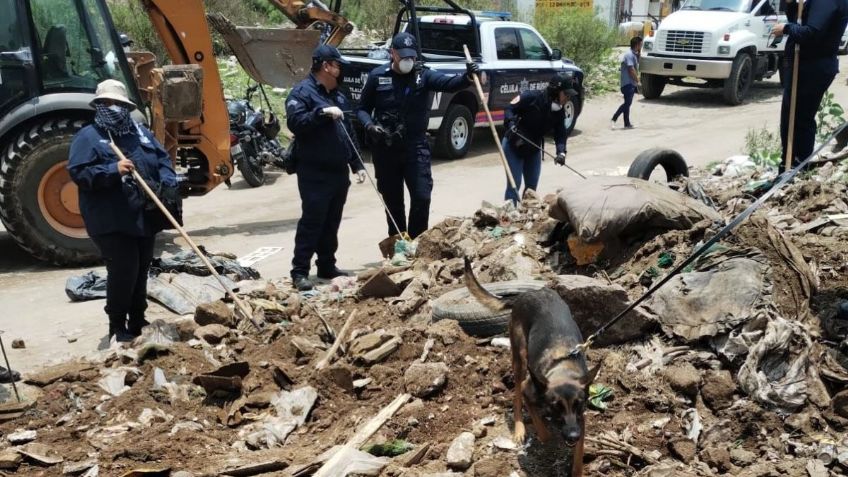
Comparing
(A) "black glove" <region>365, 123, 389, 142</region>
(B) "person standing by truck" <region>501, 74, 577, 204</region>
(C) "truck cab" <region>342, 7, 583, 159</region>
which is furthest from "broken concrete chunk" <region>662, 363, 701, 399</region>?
(C) "truck cab" <region>342, 7, 583, 159</region>

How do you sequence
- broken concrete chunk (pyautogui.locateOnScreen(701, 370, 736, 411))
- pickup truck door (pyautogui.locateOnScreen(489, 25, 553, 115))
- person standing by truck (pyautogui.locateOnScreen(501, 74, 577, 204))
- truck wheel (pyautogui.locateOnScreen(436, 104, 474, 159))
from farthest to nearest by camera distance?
pickup truck door (pyautogui.locateOnScreen(489, 25, 553, 115)) → truck wheel (pyautogui.locateOnScreen(436, 104, 474, 159)) → person standing by truck (pyautogui.locateOnScreen(501, 74, 577, 204)) → broken concrete chunk (pyautogui.locateOnScreen(701, 370, 736, 411))

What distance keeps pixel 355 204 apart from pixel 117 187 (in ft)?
17.3

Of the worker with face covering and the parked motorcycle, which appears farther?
the parked motorcycle

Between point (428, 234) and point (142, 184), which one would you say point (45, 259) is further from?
point (428, 234)

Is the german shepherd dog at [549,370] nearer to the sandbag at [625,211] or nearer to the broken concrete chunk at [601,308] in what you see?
the broken concrete chunk at [601,308]

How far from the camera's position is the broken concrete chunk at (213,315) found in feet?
19.7

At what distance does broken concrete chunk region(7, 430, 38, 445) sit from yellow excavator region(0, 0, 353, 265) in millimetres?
3912

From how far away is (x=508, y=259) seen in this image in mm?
6379

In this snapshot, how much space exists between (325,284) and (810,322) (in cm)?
401

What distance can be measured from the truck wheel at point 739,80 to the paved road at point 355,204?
0.27 meters

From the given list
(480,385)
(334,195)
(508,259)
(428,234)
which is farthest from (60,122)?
(480,385)

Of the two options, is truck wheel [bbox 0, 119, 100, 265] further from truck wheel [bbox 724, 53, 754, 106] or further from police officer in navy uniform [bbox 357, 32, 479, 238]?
truck wheel [bbox 724, 53, 754, 106]

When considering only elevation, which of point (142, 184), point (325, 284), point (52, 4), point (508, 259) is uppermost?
point (52, 4)

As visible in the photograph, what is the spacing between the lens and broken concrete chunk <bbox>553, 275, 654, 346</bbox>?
4.98 m
